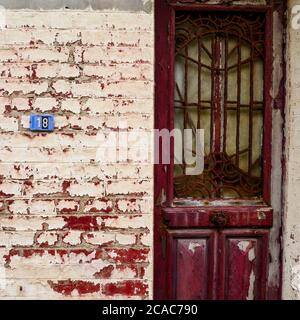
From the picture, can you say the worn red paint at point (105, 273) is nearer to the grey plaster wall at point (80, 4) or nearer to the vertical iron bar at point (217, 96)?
the vertical iron bar at point (217, 96)

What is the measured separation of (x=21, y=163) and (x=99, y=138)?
527 mm

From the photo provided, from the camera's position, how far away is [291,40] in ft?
10.1

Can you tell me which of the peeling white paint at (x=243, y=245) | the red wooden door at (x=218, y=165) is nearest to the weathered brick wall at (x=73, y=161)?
the red wooden door at (x=218, y=165)

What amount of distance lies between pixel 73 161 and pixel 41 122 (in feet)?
1.06

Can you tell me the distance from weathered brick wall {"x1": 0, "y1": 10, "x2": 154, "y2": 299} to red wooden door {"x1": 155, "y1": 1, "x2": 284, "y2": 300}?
0.24 meters

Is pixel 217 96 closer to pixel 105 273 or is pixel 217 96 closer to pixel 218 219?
pixel 218 219

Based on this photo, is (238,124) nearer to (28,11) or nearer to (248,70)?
(248,70)

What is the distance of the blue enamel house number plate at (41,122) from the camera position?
2.90 m

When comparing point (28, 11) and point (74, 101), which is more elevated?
point (28, 11)

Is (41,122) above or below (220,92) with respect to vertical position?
below

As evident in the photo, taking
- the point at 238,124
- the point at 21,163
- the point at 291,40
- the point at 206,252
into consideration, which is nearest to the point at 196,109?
the point at 238,124

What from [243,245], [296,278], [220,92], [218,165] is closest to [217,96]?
[220,92]

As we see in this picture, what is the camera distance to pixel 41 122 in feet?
9.53

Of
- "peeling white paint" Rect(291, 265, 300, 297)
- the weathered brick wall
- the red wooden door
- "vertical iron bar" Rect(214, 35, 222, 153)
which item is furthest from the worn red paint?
"peeling white paint" Rect(291, 265, 300, 297)
